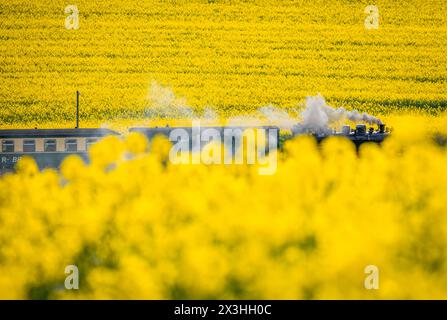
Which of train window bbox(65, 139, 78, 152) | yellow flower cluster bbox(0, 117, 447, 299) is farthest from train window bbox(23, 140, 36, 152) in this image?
yellow flower cluster bbox(0, 117, 447, 299)

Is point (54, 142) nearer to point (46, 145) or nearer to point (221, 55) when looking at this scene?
point (46, 145)

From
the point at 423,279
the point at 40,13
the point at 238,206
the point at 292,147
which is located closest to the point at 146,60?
the point at 40,13

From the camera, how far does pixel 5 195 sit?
1623cm

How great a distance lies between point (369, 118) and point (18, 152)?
7.64 metres

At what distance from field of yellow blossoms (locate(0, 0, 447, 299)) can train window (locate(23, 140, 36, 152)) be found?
1031mm

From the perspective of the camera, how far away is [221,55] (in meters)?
27.8

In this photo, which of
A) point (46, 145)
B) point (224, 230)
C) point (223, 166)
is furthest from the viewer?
point (46, 145)

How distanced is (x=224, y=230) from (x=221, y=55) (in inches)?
559

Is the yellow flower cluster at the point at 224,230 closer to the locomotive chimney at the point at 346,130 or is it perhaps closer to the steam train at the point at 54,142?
the steam train at the point at 54,142

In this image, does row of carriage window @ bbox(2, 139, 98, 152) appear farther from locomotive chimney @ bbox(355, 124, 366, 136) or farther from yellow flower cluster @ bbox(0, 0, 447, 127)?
locomotive chimney @ bbox(355, 124, 366, 136)

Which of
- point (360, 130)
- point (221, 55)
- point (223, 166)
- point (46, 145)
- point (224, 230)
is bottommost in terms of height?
point (224, 230)

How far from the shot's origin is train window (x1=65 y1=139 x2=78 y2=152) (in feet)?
63.5

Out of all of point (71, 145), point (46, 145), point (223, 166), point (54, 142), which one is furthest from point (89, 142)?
point (223, 166)

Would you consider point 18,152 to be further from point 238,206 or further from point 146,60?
point 146,60
